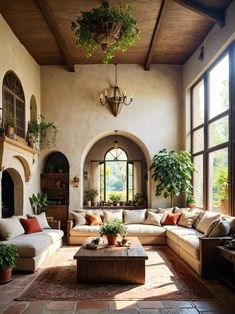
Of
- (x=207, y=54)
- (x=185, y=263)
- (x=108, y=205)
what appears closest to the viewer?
(x=185, y=263)

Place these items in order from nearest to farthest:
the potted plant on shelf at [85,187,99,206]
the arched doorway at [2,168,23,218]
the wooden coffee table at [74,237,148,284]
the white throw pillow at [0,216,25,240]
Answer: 1. the wooden coffee table at [74,237,148,284]
2. the white throw pillow at [0,216,25,240]
3. the arched doorway at [2,168,23,218]
4. the potted plant on shelf at [85,187,99,206]

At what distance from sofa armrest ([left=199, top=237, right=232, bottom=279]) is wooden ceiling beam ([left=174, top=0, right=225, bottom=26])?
13.2 ft

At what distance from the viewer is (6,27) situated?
22.0 feet

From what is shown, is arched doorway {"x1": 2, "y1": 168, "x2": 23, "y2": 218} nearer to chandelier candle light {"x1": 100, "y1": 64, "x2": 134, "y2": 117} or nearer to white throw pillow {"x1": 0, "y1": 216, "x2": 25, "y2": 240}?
white throw pillow {"x1": 0, "y1": 216, "x2": 25, "y2": 240}

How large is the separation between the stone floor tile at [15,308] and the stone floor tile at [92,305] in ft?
2.14

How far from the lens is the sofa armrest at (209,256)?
4938mm

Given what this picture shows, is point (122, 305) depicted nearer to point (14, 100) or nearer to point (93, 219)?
point (93, 219)

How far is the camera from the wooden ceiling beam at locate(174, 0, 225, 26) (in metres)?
5.89

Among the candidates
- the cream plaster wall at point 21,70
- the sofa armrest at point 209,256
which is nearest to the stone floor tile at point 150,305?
the sofa armrest at point 209,256

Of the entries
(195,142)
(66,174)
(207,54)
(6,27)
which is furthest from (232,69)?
(66,174)

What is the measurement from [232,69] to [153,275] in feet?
13.1

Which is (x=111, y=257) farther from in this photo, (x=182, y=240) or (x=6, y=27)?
(x=6, y=27)

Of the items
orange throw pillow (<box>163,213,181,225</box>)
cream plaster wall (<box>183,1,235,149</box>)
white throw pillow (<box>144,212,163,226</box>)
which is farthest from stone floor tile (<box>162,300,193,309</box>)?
cream plaster wall (<box>183,1,235,149</box>)

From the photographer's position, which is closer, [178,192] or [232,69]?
[232,69]
